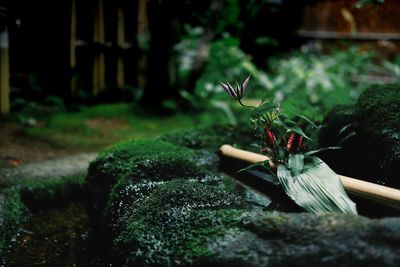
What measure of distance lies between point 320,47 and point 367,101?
7532mm

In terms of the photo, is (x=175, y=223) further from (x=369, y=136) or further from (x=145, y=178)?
(x=369, y=136)

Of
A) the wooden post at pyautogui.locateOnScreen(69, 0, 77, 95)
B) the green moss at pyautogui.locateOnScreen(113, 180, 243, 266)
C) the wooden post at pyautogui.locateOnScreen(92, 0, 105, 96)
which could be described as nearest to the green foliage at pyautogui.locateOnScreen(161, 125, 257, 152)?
the green moss at pyautogui.locateOnScreen(113, 180, 243, 266)

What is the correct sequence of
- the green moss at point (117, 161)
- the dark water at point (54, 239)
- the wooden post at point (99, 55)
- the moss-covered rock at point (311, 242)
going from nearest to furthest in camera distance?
the moss-covered rock at point (311, 242) < the dark water at point (54, 239) < the green moss at point (117, 161) < the wooden post at point (99, 55)

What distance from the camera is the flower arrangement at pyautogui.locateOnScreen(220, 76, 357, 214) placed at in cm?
246

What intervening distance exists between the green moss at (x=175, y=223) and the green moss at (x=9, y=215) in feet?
3.06

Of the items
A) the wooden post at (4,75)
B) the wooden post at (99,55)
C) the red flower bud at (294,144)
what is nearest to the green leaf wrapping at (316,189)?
the red flower bud at (294,144)

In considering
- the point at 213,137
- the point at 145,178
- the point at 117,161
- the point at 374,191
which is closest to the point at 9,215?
the point at 117,161

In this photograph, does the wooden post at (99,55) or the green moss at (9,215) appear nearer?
the green moss at (9,215)

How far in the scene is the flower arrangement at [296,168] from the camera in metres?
2.46

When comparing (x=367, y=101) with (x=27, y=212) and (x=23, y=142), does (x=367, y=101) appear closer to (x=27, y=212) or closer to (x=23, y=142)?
(x=27, y=212)

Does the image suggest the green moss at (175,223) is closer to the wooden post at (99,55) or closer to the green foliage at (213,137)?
the green foliage at (213,137)

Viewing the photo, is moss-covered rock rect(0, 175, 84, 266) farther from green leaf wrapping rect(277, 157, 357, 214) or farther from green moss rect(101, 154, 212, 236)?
green leaf wrapping rect(277, 157, 357, 214)

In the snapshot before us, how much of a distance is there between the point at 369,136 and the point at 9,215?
8.48 ft

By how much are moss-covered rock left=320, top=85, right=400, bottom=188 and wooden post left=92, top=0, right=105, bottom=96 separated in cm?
464
